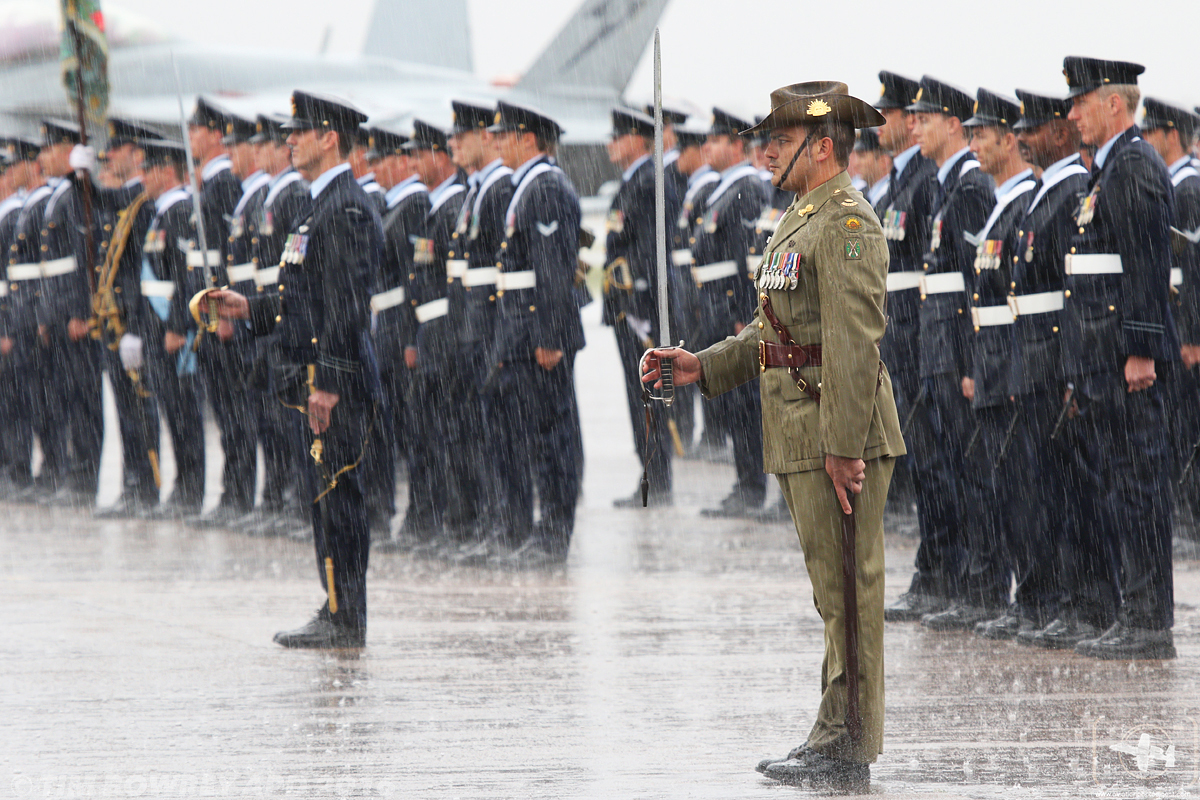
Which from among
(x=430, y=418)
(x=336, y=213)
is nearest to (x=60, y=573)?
(x=430, y=418)

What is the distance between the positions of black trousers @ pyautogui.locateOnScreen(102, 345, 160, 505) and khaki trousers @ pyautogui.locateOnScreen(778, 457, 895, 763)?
650 centimetres

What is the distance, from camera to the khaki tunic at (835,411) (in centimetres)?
419

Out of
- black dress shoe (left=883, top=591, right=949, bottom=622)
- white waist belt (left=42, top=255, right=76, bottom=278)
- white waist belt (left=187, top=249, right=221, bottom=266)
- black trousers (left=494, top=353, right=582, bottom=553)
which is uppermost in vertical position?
white waist belt (left=42, top=255, right=76, bottom=278)

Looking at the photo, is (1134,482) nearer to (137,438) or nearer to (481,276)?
(481,276)

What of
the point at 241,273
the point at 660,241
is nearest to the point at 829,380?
the point at 660,241

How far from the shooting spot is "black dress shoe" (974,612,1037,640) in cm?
618

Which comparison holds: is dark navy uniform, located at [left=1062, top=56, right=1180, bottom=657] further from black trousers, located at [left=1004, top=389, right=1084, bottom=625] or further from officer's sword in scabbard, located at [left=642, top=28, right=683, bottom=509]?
officer's sword in scabbard, located at [left=642, top=28, right=683, bottom=509]

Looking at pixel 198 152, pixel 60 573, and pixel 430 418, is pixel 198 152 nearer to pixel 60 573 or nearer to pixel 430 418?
pixel 430 418

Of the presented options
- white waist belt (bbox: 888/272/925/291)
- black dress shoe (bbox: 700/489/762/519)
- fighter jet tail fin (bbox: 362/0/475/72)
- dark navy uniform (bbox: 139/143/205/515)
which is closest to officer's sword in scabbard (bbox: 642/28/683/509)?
white waist belt (bbox: 888/272/925/291)

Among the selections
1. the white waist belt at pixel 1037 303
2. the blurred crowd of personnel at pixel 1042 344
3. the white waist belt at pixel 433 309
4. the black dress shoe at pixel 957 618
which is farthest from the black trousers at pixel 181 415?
the white waist belt at pixel 1037 303

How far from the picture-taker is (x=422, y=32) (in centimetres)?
3503

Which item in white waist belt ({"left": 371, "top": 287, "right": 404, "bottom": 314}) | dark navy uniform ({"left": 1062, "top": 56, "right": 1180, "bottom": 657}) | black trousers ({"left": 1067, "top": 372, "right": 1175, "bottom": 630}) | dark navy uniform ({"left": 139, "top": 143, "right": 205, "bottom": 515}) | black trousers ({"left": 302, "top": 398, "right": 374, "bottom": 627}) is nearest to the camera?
dark navy uniform ({"left": 1062, "top": 56, "right": 1180, "bottom": 657})

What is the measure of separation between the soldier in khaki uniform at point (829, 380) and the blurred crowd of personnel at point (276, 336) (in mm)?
2366

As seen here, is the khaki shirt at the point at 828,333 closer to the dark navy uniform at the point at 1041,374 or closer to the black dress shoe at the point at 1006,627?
the dark navy uniform at the point at 1041,374
